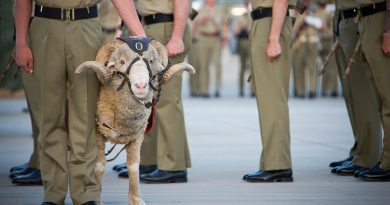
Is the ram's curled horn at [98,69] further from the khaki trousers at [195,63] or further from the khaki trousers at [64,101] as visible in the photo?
the khaki trousers at [195,63]

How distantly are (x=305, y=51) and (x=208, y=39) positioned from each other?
296cm

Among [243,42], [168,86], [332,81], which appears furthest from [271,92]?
[243,42]

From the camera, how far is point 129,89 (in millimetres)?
6891

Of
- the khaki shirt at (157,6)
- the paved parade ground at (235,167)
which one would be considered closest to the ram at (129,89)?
the paved parade ground at (235,167)

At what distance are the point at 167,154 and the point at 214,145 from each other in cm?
428

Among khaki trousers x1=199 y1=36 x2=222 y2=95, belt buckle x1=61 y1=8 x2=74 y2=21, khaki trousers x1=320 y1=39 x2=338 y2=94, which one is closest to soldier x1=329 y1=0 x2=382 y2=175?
belt buckle x1=61 y1=8 x2=74 y2=21

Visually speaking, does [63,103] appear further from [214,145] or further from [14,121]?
[14,121]

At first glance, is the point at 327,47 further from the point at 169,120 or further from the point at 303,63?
the point at 169,120

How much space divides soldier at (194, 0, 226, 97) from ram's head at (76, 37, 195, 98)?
21.3 meters

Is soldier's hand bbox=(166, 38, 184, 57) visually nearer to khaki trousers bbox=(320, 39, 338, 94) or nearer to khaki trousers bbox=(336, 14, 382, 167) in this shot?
khaki trousers bbox=(336, 14, 382, 167)

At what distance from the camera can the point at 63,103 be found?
23.5 ft

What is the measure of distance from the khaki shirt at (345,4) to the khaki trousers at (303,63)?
A: 17.2m

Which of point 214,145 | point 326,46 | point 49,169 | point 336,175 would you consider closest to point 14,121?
point 214,145

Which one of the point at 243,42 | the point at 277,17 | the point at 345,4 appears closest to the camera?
the point at 277,17
